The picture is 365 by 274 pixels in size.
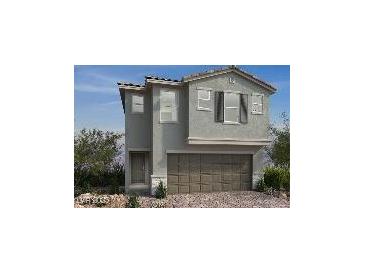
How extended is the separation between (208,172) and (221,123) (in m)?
2.19

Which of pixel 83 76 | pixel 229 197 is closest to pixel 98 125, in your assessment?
pixel 83 76

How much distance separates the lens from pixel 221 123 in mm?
11672

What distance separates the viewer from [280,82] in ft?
33.4

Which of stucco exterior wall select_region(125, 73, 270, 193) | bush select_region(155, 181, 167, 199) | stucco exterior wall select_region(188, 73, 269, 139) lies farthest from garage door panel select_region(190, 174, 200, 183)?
stucco exterior wall select_region(188, 73, 269, 139)

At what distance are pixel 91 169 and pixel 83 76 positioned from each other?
4328 millimetres

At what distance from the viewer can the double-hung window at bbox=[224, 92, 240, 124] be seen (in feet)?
38.3

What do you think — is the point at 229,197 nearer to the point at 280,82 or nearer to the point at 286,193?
the point at 286,193

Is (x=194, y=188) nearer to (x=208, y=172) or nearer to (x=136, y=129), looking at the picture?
(x=208, y=172)

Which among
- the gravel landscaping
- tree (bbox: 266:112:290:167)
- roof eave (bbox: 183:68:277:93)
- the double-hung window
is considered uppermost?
roof eave (bbox: 183:68:277:93)

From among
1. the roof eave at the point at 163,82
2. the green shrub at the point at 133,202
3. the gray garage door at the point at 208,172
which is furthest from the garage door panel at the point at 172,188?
the roof eave at the point at 163,82

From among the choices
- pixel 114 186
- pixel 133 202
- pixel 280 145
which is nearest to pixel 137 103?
pixel 114 186

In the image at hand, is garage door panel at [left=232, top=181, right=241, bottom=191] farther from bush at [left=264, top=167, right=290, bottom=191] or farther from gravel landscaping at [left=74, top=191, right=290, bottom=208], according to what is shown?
bush at [left=264, top=167, right=290, bottom=191]

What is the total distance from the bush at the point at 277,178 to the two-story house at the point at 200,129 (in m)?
0.47

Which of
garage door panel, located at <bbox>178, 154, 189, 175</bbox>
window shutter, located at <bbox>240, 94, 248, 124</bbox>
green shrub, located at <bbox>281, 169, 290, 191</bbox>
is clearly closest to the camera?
green shrub, located at <bbox>281, 169, 290, 191</bbox>
